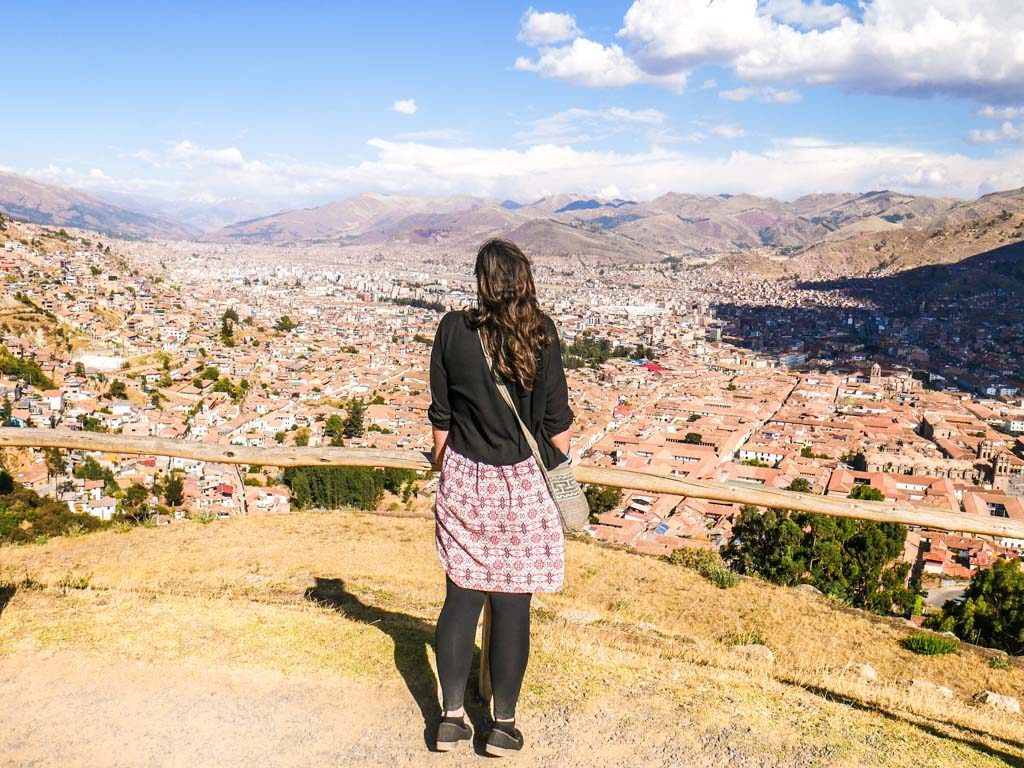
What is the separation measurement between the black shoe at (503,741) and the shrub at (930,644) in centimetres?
517

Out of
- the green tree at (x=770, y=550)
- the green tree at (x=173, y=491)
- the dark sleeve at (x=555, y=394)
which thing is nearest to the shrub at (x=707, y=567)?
the green tree at (x=770, y=550)

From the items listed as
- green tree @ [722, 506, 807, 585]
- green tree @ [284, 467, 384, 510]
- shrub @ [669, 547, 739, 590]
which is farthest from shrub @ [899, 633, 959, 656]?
green tree @ [284, 467, 384, 510]

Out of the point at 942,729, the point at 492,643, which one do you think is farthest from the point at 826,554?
the point at 492,643

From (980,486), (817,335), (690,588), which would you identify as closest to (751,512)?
(690,588)

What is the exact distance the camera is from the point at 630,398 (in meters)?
54.1

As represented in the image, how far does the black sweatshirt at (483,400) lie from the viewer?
2.25 metres

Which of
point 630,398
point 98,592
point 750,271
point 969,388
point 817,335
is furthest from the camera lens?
point 750,271

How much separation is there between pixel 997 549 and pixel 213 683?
27.2m

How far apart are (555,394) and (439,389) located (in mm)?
371

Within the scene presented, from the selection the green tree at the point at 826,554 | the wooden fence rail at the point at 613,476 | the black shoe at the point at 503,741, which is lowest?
the green tree at the point at 826,554

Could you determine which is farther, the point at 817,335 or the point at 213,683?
the point at 817,335

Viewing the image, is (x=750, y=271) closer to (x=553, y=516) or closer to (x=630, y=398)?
(x=630, y=398)

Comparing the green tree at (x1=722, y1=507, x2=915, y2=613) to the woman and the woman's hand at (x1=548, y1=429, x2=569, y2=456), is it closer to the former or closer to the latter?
the woman

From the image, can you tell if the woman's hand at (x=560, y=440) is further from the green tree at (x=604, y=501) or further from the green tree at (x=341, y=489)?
the green tree at (x=604, y=501)
